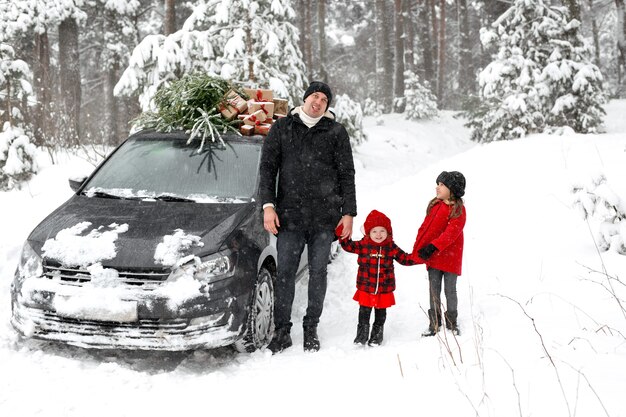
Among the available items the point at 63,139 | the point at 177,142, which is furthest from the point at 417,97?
the point at 177,142

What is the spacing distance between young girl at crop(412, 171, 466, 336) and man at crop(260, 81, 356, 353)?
652 mm

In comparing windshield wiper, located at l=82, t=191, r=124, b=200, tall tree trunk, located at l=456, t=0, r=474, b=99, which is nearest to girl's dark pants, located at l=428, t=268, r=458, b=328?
windshield wiper, located at l=82, t=191, r=124, b=200

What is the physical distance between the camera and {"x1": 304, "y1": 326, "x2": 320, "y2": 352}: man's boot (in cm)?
428

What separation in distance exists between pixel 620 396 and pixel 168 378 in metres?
2.63

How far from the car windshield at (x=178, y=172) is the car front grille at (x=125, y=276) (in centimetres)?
93

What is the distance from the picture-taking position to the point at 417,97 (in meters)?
23.2

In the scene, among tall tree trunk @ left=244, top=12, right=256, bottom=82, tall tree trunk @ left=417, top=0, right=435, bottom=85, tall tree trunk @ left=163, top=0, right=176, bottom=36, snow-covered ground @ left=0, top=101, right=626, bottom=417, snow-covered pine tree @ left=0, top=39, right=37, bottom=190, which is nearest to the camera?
snow-covered ground @ left=0, top=101, right=626, bottom=417

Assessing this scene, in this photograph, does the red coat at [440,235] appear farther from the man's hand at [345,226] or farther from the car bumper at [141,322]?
the car bumper at [141,322]

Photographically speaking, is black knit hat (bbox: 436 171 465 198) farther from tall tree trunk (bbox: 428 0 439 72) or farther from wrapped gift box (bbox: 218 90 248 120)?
tall tree trunk (bbox: 428 0 439 72)

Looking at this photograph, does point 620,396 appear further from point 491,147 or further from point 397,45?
point 397,45

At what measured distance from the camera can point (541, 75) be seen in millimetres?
13875

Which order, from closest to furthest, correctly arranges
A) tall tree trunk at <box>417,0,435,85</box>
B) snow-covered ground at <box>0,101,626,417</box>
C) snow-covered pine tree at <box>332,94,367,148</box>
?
1. snow-covered ground at <box>0,101,626,417</box>
2. snow-covered pine tree at <box>332,94,367,148</box>
3. tall tree trunk at <box>417,0,435,85</box>

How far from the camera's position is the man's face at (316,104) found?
421 centimetres

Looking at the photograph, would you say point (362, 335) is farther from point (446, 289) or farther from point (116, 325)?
point (116, 325)
